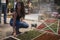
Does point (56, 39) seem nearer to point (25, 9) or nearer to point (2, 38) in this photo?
point (25, 9)

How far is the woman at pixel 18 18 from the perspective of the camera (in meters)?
1.79

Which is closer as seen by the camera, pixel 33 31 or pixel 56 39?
pixel 56 39

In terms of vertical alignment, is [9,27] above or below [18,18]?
below

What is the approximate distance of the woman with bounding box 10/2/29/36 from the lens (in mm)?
1786

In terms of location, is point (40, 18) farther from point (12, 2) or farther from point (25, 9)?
point (12, 2)

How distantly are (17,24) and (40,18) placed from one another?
32 centimetres

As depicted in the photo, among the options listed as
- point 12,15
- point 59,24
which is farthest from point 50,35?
point 12,15

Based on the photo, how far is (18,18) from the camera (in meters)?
1.81

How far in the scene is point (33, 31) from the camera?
6.19ft

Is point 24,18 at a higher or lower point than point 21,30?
higher

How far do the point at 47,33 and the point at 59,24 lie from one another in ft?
0.64

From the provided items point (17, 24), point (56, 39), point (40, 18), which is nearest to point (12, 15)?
point (17, 24)

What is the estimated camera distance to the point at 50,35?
1.83 meters

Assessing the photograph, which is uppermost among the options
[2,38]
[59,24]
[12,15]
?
[12,15]
